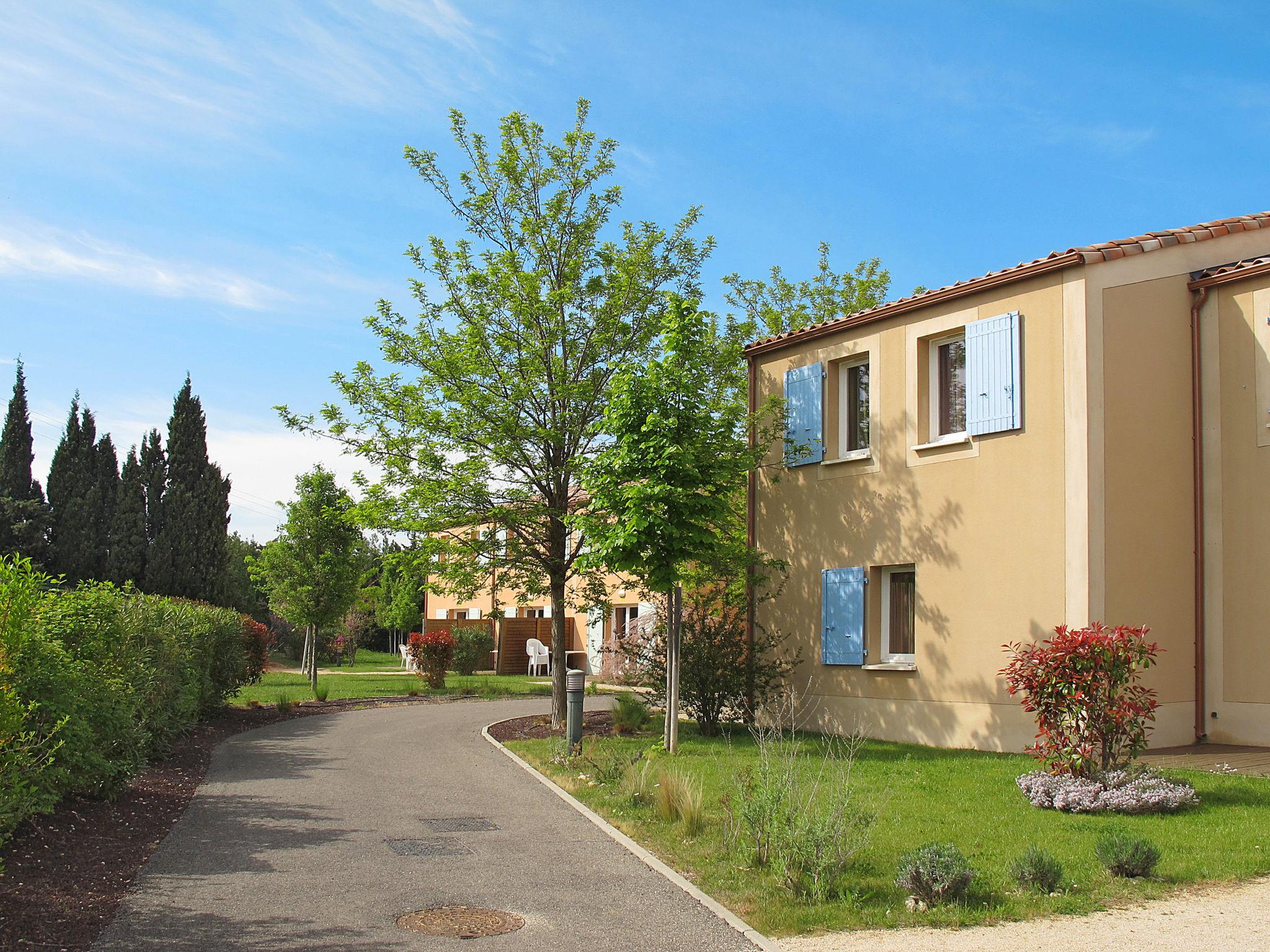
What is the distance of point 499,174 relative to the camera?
1611 centimetres

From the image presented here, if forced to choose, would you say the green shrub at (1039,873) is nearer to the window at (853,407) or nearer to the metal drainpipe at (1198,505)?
the metal drainpipe at (1198,505)

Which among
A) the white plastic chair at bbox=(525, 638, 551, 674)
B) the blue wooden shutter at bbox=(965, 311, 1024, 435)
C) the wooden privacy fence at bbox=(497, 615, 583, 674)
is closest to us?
the blue wooden shutter at bbox=(965, 311, 1024, 435)

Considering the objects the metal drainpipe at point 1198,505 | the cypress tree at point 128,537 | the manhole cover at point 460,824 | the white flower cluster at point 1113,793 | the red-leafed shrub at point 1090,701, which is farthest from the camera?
the cypress tree at point 128,537

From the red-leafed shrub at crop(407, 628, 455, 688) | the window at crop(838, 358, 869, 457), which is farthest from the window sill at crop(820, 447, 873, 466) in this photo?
the red-leafed shrub at crop(407, 628, 455, 688)

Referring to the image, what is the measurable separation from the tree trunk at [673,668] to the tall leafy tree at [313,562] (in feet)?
39.6

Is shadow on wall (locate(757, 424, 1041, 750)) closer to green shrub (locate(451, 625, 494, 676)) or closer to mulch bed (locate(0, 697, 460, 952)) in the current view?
mulch bed (locate(0, 697, 460, 952))

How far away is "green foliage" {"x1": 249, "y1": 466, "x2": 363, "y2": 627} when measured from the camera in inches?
920

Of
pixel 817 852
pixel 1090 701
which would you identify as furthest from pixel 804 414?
pixel 817 852

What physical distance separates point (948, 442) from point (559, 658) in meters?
6.86

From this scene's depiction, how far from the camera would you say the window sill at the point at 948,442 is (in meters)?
13.1

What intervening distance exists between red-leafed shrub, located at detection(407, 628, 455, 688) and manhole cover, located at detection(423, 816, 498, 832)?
17.1m

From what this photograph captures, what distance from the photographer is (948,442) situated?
13.2m

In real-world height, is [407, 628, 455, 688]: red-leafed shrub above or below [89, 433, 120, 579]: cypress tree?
below

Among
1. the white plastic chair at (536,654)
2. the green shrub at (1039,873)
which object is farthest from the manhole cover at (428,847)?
A: the white plastic chair at (536,654)
